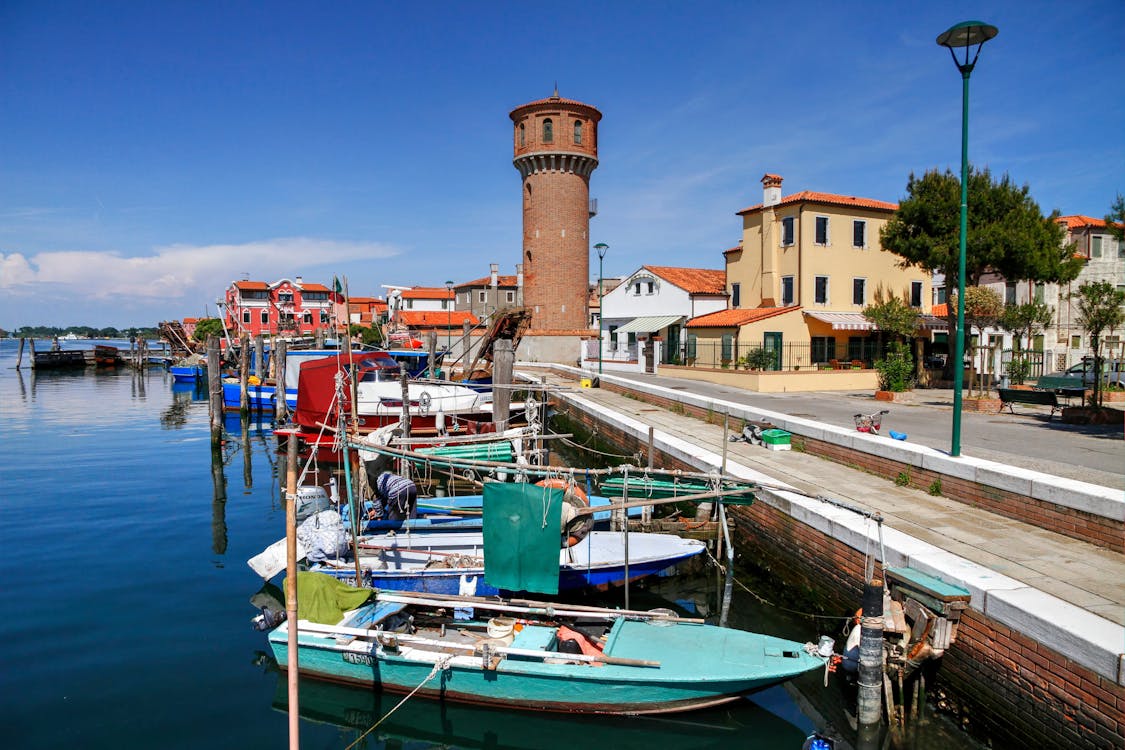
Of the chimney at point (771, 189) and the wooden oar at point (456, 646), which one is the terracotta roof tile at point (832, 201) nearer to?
the chimney at point (771, 189)

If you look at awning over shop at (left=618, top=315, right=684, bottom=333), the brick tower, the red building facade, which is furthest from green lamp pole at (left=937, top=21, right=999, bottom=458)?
the red building facade

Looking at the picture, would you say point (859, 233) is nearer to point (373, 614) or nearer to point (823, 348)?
point (823, 348)

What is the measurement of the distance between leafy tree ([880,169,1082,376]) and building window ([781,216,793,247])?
5.24 meters

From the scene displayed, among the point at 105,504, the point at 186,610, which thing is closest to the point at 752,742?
the point at 186,610

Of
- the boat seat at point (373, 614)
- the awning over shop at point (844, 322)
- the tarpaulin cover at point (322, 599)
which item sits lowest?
the boat seat at point (373, 614)

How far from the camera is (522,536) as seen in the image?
9.37 meters

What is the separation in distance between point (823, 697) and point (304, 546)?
8066mm

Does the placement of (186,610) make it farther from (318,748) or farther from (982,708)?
(982,708)

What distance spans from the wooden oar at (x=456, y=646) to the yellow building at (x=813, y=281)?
1012 inches

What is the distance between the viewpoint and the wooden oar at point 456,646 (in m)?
7.70

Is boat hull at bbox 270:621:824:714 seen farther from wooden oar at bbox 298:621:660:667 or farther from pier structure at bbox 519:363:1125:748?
pier structure at bbox 519:363:1125:748

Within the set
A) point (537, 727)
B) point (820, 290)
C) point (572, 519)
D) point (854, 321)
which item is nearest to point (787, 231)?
point (820, 290)

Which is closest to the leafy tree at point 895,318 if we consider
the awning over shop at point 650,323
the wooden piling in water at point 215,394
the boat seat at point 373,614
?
the awning over shop at point 650,323

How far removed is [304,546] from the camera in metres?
11.0
